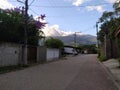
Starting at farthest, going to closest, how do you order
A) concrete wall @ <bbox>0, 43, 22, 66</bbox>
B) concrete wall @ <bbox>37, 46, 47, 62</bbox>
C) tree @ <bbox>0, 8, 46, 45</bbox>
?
1. concrete wall @ <bbox>37, 46, 47, 62</bbox>
2. tree @ <bbox>0, 8, 46, 45</bbox>
3. concrete wall @ <bbox>0, 43, 22, 66</bbox>

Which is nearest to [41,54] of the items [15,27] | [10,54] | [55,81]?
[15,27]

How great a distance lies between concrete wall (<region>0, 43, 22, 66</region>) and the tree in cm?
126

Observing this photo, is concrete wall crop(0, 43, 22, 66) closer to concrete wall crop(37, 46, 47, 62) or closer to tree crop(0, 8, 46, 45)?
tree crop(0, 8, 46, 45)

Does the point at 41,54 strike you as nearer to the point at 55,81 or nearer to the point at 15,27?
the point at 15,27

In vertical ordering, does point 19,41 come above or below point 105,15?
below

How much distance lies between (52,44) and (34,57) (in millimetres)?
22161

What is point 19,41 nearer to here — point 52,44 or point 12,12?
point 12,12

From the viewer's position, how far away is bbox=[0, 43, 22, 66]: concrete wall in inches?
917

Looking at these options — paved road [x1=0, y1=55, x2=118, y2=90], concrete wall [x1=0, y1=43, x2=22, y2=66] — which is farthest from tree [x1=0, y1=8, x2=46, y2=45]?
paved road [x1=0, y1=55, x2=118, y2=90]

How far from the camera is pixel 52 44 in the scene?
185 ft

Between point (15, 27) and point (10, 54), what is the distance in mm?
3728

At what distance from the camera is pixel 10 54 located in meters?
25.1

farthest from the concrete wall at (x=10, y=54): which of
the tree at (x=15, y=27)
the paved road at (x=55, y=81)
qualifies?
the paved road at (x=55, y=81)

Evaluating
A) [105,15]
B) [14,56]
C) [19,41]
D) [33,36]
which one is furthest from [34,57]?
[105,15]
